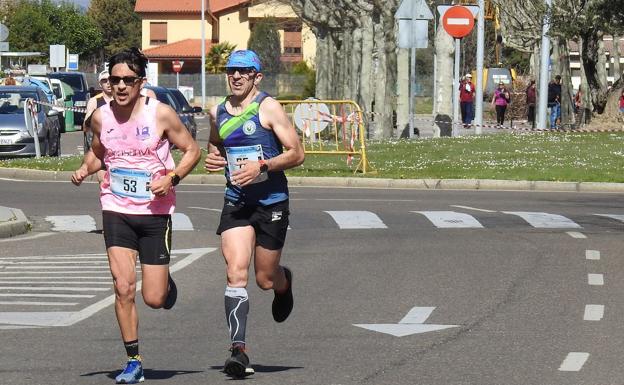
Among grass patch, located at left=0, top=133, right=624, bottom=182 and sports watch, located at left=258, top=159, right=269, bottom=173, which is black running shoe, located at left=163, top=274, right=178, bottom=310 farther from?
grass patch, located at left=0, top=133, right=624, bottom=182

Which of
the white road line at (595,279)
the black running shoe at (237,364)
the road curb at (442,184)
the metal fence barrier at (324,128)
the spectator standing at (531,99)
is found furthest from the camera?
the spectator standing at (531,99)

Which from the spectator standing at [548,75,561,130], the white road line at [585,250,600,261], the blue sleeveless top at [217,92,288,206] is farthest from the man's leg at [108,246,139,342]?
the spectator standing at [548,75,561,130]

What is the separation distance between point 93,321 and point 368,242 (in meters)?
6.52

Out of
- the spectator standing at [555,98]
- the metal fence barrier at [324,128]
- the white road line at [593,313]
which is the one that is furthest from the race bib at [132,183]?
the spectator standing at [555,98]

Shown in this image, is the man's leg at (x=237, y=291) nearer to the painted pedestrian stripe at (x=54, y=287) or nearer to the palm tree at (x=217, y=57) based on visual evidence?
the painted pedestrian stripe at (x=54, y=287)

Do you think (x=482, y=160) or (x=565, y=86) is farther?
(x=565, y=86)

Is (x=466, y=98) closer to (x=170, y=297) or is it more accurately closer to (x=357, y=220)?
(x=357, y=220)

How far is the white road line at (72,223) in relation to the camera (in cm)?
1988

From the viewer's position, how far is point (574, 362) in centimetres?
987

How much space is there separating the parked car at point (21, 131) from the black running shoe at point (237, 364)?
27.1m

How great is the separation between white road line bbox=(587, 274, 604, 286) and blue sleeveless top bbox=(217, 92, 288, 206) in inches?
196

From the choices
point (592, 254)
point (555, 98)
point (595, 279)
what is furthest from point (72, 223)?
point (555, 98)

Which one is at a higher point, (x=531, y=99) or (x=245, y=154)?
(x=245, y=154)

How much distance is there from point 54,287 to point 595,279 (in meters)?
4.67
